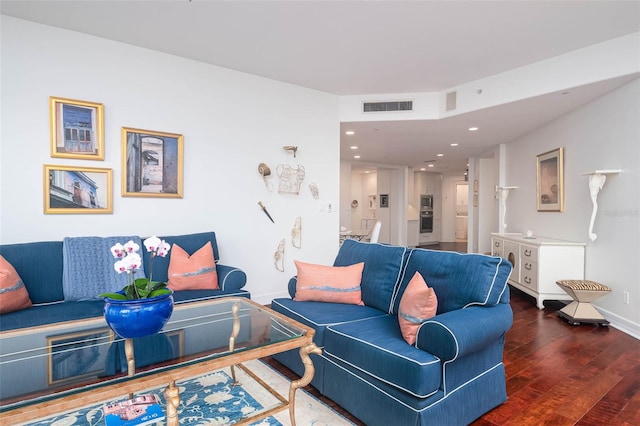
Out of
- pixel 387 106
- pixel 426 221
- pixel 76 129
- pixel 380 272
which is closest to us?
pixel 380 272

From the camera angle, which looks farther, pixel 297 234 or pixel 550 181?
pixel 550 181

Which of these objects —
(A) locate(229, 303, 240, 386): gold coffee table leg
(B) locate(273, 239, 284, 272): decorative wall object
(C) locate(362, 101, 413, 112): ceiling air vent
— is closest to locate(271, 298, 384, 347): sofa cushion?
(A) locate(229, 303, 240, 386): gold coffee table leg

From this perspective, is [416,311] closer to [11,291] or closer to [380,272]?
[380,272]

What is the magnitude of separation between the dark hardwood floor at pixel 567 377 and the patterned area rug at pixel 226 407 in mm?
120

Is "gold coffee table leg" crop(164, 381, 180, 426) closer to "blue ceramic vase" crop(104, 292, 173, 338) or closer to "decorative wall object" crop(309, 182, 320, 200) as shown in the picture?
"blue ceramic vase" crop(104, 292, 173, 338)

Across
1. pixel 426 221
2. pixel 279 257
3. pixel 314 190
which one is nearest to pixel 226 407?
pixel 279 257

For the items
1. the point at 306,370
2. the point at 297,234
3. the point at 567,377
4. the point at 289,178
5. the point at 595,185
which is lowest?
the point at 567,377

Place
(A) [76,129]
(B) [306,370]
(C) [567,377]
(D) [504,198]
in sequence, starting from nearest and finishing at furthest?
(B) [306,370] < (C) [567,377] < (A) [76,129] < (D) [504,198]

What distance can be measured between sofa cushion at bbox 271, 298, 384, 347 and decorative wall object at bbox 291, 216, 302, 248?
6.10ft

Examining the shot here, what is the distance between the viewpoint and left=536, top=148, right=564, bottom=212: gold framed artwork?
469 cm

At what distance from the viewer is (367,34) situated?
3223 millimetres

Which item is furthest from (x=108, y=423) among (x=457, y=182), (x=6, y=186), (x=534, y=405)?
(x=457, y=182)

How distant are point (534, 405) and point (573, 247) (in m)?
2.79

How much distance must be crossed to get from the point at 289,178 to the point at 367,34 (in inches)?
76.9
